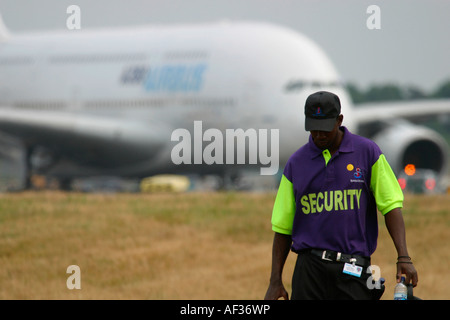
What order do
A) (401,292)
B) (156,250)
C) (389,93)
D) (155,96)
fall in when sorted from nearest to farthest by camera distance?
1. (401,292)
2. (156,250)
3. (155,96)
4. (389,93)

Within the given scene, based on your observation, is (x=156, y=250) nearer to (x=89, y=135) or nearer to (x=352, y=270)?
(x=352, y=270)

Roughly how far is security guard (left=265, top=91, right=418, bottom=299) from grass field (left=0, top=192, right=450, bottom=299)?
3877 millimetres

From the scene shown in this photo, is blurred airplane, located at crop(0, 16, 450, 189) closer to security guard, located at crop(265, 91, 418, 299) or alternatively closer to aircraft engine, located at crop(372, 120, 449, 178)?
aircraft engine, located at crop(372, 120, 449, 178)

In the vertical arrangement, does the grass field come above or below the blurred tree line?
below

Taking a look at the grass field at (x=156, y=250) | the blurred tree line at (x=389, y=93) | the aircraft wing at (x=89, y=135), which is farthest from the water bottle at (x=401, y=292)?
the blurred tree line at (x=389, y=93)

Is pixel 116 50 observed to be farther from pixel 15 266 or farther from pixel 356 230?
pixel 356 230

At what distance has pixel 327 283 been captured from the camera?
546 cm

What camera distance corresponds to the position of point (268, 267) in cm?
1066

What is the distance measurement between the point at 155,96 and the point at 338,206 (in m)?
21.6

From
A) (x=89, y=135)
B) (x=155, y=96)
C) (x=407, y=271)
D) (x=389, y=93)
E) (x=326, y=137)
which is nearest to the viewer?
(x=407, y=271)

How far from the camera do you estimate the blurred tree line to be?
8488 cm

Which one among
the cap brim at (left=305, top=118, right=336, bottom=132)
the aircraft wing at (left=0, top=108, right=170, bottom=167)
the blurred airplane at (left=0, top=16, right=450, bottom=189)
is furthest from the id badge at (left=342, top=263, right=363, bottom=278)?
the aircraft wing at (left=0, top=108, right=170, bottom=167)

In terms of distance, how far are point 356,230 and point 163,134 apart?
2142 centimetres

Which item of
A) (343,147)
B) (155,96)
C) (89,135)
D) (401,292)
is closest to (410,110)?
(155,96)
